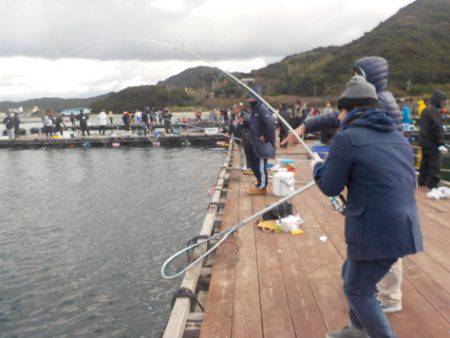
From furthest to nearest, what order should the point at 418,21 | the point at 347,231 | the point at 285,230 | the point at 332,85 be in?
the point at 418,21 → the point at 332,85 → the point at 285,230 → the point at 347,231

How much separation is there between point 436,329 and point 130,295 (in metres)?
4.52

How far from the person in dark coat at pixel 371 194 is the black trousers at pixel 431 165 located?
18.5ft

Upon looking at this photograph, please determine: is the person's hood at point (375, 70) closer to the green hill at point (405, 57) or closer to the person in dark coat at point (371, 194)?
the person in dark coat at point (371, 194)

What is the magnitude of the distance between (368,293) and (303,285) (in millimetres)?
1569

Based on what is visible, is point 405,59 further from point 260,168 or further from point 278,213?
point 278,213

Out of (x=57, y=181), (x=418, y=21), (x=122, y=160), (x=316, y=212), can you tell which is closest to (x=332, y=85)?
(x=418, y=21)

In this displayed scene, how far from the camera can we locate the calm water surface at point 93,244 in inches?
233

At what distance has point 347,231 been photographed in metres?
2.57

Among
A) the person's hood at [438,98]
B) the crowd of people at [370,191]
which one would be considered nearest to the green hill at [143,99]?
the person's hood at [438,98]

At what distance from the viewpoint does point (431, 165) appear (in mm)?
7645

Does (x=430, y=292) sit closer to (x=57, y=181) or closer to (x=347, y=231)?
(x=347, y=231)

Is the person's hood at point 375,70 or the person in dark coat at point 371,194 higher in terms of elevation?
the person's hood at point 375,70

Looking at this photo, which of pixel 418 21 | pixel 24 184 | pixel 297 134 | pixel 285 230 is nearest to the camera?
pixel 297 134

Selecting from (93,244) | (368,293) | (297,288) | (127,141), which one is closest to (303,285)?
(297,288)
